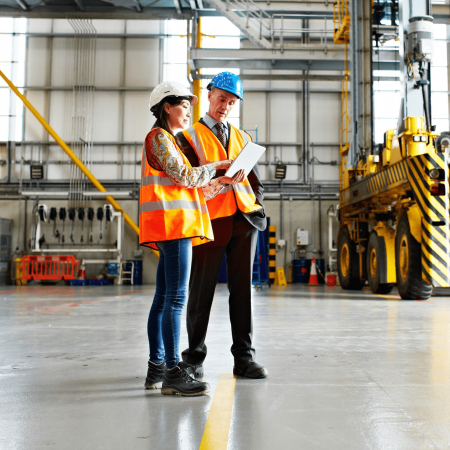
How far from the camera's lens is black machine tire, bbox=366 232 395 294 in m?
9.38

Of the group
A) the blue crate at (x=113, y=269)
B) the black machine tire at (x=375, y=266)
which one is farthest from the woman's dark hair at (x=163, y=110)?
the blue crate at (x=113, y=269)

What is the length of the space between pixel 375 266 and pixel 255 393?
8026mm

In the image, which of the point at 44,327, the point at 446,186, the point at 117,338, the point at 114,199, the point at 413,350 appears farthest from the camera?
the point at 114,199

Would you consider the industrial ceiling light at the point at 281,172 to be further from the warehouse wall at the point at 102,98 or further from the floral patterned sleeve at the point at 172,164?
the floral patterned sleeve at the point at 172,164

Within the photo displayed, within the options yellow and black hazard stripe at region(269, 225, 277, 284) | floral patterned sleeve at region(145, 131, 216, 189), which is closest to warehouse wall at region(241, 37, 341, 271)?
yellow and black hazard stripe at region(269, 225, 277, 284)

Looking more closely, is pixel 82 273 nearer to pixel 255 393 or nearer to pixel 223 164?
pixel 223 164

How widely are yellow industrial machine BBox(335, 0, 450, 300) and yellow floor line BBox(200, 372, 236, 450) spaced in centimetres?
572

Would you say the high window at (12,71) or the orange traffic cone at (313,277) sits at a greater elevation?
the high window at (12,71)

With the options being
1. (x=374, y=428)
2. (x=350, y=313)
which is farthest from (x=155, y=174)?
(x=350, y=313)

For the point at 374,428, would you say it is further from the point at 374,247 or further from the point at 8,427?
the point at 374,247

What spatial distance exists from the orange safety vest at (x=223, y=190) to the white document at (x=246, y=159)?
0.21m

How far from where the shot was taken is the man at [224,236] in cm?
288

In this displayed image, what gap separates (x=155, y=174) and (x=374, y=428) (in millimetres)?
1461

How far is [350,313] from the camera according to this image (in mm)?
6281
